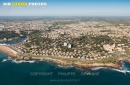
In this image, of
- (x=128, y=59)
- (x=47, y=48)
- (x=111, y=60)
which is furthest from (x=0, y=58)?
(x=128, y=59)

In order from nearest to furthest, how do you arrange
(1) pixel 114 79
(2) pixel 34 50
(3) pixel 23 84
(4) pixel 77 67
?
1. (3) pixel 23 84
2. (1) pixel 114 79
3. (4) pixel 77 67
4. (2) pixel 34 50

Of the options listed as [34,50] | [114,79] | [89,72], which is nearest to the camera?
[114,79]

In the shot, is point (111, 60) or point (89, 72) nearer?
point (89, 72)

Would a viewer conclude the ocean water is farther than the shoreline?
No

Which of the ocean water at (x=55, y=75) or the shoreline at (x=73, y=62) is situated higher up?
the shoreline at (x=73, y=62)

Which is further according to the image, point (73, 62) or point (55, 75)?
point (73, 62)

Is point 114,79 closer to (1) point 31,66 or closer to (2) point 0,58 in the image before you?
(1) point 31,66

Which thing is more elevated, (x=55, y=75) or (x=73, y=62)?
(x=73, y=62)

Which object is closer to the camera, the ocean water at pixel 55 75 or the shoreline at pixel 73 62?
the ocean water at pixel 55 75
